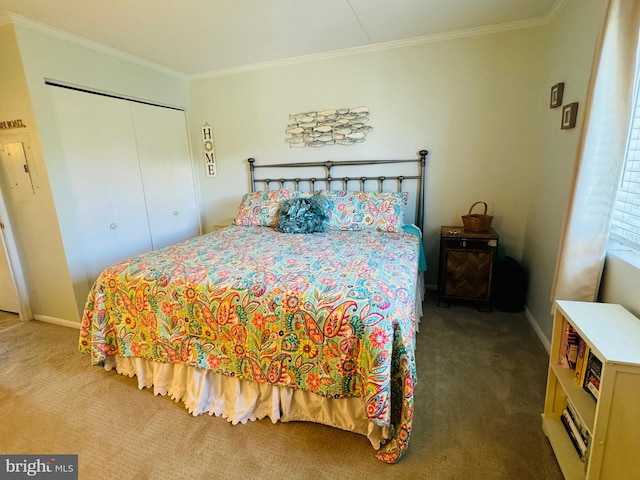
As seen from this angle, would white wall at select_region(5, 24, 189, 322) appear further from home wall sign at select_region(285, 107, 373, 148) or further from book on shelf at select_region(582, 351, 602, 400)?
book on shelf at select_region(582, 351, 602, 400)

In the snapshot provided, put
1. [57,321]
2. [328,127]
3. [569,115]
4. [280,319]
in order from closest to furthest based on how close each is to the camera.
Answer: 1. [280,319]
2. [569,115]
3. [57,321]
4. [328,127]

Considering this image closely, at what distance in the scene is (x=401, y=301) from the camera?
1.42m

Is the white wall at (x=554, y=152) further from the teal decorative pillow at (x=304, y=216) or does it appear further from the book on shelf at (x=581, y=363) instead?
the teal decorative pillow at (x=304, y=216)

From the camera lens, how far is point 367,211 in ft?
8.98

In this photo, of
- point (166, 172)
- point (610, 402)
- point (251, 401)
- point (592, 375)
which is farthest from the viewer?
point (166, 172)

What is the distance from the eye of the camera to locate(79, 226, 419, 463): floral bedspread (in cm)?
130

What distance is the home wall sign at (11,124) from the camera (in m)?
2.31

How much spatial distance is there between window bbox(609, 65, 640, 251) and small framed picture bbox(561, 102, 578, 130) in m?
0.49

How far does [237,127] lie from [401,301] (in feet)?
9.75

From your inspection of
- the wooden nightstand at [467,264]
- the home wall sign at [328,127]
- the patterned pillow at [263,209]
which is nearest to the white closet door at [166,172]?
the patterned pillow at [263,209]

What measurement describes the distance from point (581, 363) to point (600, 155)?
3.03ft

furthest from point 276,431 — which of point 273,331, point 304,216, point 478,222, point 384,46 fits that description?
point 384,46

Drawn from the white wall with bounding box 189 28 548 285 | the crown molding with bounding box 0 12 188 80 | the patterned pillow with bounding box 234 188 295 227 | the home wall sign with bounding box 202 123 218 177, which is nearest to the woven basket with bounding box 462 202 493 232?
the white wall with bounding box 189 28 548 285

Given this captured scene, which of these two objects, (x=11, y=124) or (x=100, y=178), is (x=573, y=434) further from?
(x=11, y=124)
